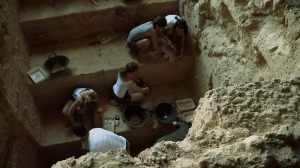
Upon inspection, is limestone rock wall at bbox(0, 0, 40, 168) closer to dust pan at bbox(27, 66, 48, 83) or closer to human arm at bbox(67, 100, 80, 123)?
dust pan at bbox(27, 66, 48, 83)

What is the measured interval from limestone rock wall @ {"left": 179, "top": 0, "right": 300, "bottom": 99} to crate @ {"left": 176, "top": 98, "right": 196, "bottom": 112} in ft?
0.87

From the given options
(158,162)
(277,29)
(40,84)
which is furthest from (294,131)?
(40,84)

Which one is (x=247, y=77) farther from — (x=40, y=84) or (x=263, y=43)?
(x=40, y=84)

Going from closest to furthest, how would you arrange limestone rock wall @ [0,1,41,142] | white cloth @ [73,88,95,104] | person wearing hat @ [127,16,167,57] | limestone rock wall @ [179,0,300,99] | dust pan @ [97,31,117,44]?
limestone rock wall @ [179,0,300,99] → limestone rock wall @ [0,1,41,142] → white cloth @ [73,88,95,104] → person wearing hat @ [127,16,167,57] → dust pan @ [97,31,117,44]

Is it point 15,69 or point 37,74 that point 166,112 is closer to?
point 37,74

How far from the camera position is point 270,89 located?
8.79 feet

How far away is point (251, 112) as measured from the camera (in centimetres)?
255

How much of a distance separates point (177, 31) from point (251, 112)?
3.00 meters

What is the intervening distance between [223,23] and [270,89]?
79.9 inches

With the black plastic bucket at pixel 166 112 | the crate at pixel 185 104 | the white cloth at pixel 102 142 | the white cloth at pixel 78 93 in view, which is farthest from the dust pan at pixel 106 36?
the white cloth at pixel 102 142

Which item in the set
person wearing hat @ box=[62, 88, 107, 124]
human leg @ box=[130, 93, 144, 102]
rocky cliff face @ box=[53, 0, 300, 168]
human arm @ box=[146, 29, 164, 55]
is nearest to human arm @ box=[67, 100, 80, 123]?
person wearing hat @ box=[62, 88, 107, 124]

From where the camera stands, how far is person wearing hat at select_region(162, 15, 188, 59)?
17.3ft

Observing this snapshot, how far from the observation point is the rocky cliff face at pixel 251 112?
2.24 m

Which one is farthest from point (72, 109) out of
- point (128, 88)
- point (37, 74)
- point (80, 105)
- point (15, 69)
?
point (15, 69)
